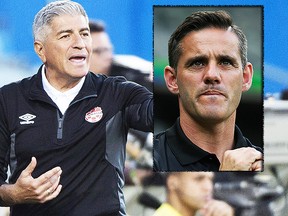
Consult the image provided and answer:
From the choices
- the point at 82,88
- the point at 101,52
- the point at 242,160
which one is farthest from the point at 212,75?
the point at 82,88

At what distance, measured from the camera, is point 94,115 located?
3.25 metres

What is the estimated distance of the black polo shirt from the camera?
10.7ft

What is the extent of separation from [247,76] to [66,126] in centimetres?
120

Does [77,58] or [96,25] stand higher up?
[96,25]

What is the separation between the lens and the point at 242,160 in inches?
130

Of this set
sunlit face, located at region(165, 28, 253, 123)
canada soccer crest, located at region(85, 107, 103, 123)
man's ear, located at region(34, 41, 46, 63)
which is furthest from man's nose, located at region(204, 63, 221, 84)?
man's ear, located at region(34, 41, 46, 63)

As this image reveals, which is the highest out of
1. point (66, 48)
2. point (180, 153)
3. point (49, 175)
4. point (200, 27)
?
point (200, 27)

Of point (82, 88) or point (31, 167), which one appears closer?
point (31, 167)

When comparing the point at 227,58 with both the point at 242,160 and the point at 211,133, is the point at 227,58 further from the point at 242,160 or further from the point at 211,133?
the point at 242,160

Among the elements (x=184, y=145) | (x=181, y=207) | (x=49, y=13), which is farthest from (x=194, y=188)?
(x=49, y=13)

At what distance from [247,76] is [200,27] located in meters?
0.44

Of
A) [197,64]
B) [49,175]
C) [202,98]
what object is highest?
[197,64]

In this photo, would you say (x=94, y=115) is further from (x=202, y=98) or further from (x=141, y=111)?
(x=202, y=98)

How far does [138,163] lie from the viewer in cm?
324
